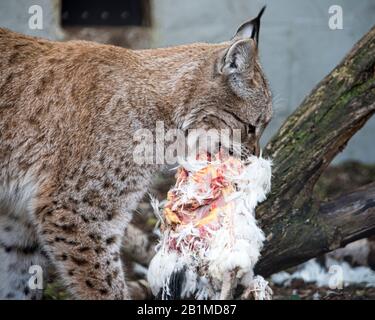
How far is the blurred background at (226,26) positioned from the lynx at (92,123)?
2.45 meters

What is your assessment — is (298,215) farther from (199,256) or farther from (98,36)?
(98,36)

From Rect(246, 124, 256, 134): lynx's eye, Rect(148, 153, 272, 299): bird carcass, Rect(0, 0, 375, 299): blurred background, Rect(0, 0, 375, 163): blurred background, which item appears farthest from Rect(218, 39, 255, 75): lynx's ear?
Rect(0, 0, 375, 163): blurred background

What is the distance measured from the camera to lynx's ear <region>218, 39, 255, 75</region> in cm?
462

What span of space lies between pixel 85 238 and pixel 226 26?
3580mm

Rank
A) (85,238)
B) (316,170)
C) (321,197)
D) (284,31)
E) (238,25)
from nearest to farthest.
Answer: (85,238) < (316,170) < (321,197) < (238,25) < (284,31)

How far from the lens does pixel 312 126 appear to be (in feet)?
17.0

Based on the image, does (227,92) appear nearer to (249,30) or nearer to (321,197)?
(249,30)

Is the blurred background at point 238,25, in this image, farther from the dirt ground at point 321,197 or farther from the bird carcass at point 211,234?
the bird carcass at point 211,234

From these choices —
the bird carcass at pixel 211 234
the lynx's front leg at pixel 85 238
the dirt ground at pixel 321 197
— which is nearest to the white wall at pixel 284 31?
the dirt ground at pixel 321 197

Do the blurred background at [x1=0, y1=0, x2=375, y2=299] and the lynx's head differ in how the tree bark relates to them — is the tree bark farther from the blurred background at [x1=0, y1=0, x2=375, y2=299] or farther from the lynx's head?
the blurred background at [x1=0, y1=0, x2=375, y2=299]

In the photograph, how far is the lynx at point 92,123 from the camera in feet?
14.9

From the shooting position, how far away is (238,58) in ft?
15.5

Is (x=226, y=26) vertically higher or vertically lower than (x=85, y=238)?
higher

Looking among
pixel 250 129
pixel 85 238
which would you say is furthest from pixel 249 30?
pixel 85 238
